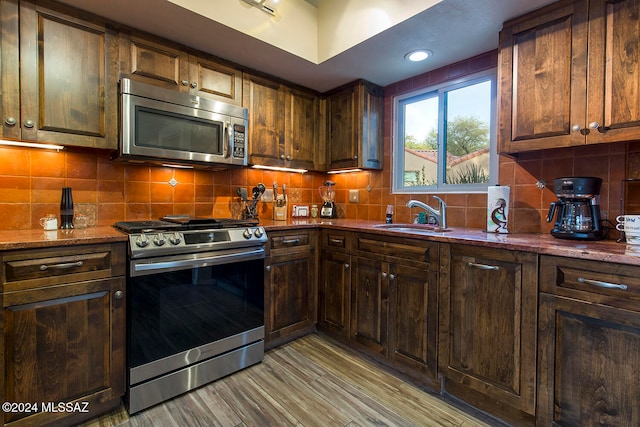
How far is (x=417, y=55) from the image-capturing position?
7.14 feet

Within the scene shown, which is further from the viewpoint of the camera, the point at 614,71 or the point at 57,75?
the point at 57,75

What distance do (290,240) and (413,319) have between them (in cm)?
103

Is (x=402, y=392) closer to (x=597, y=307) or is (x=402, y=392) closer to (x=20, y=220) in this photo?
(x=597, y=307)

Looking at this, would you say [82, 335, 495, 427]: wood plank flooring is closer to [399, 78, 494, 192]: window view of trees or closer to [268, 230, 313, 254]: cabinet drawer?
[268, 230, 313, 254]: cabinet drawer

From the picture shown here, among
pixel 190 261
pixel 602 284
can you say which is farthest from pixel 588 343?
pixel 190 261

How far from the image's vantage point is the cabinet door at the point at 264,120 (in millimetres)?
2404

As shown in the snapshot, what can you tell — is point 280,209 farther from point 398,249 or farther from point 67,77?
point 67,77

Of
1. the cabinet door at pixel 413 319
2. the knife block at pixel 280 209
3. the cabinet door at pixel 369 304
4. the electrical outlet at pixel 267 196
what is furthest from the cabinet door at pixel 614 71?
the electrical outlet at pixel 267 196

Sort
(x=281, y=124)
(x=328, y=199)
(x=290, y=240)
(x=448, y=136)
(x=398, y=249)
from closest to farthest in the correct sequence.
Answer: (x=398, y=249) < (x=290, y=240) < (x=448, y=136) < (x=281, y=124) < (x=328, y=199)

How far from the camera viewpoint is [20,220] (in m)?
1.74

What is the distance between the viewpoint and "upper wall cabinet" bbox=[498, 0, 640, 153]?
1389 mm

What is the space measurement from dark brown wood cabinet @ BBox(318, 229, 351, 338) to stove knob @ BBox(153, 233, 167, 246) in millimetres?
1201

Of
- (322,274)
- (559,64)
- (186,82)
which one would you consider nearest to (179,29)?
(186,82)

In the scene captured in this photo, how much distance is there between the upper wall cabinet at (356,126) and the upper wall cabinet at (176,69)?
936 millimetres
